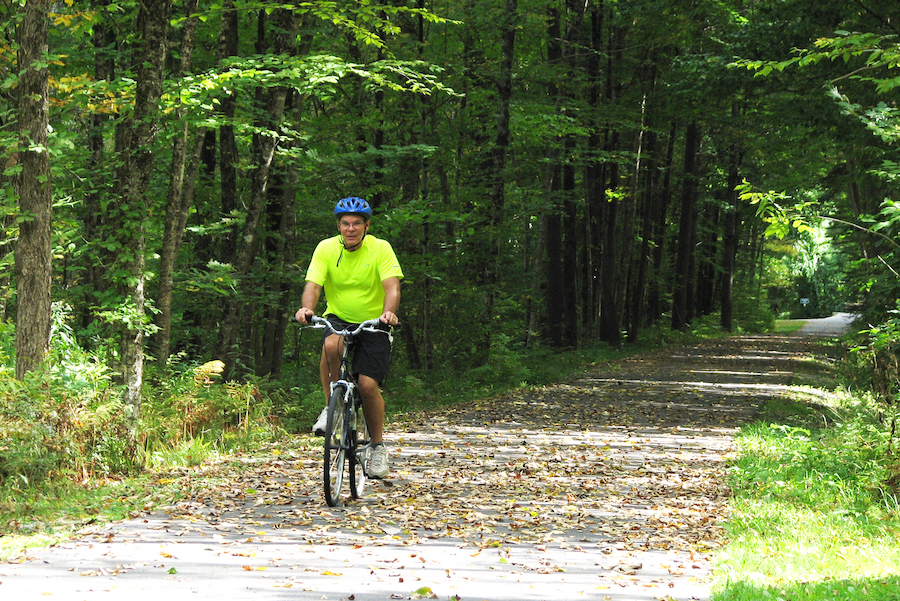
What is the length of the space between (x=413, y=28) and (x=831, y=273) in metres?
64.8

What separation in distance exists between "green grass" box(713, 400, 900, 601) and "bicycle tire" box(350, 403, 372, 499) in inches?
116

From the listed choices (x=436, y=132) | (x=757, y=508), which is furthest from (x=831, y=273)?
(x=757, y=508)

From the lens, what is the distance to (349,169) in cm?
1583

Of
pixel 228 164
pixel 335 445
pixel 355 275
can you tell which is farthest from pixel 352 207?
pixel 228 164

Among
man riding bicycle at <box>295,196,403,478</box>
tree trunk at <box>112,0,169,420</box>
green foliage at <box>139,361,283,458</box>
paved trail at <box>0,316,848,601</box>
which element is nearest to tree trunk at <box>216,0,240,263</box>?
green foliage at <box>139,361,283,458</box>

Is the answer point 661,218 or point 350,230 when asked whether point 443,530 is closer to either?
point 350,230

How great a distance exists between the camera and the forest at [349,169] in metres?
8.77

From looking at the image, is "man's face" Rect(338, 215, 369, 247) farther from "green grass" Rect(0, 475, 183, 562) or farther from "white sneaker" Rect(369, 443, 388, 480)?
"green grass" Rect(0, 475, 183, 562)

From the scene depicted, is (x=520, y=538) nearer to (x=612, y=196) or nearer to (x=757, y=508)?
(x=757, y=508)

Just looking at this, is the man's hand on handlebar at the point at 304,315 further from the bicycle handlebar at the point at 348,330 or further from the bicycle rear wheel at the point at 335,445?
the bicycle rear wheel at the point at 335,445

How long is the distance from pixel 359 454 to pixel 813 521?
3621 millimetres

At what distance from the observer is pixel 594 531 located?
21.4ft

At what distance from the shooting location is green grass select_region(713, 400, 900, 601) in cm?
485

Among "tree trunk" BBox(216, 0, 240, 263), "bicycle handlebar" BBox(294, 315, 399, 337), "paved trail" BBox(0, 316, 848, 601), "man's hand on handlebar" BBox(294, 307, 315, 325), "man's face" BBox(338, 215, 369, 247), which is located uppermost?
"tree trunk" BBox(216, 0, 240, 263)
